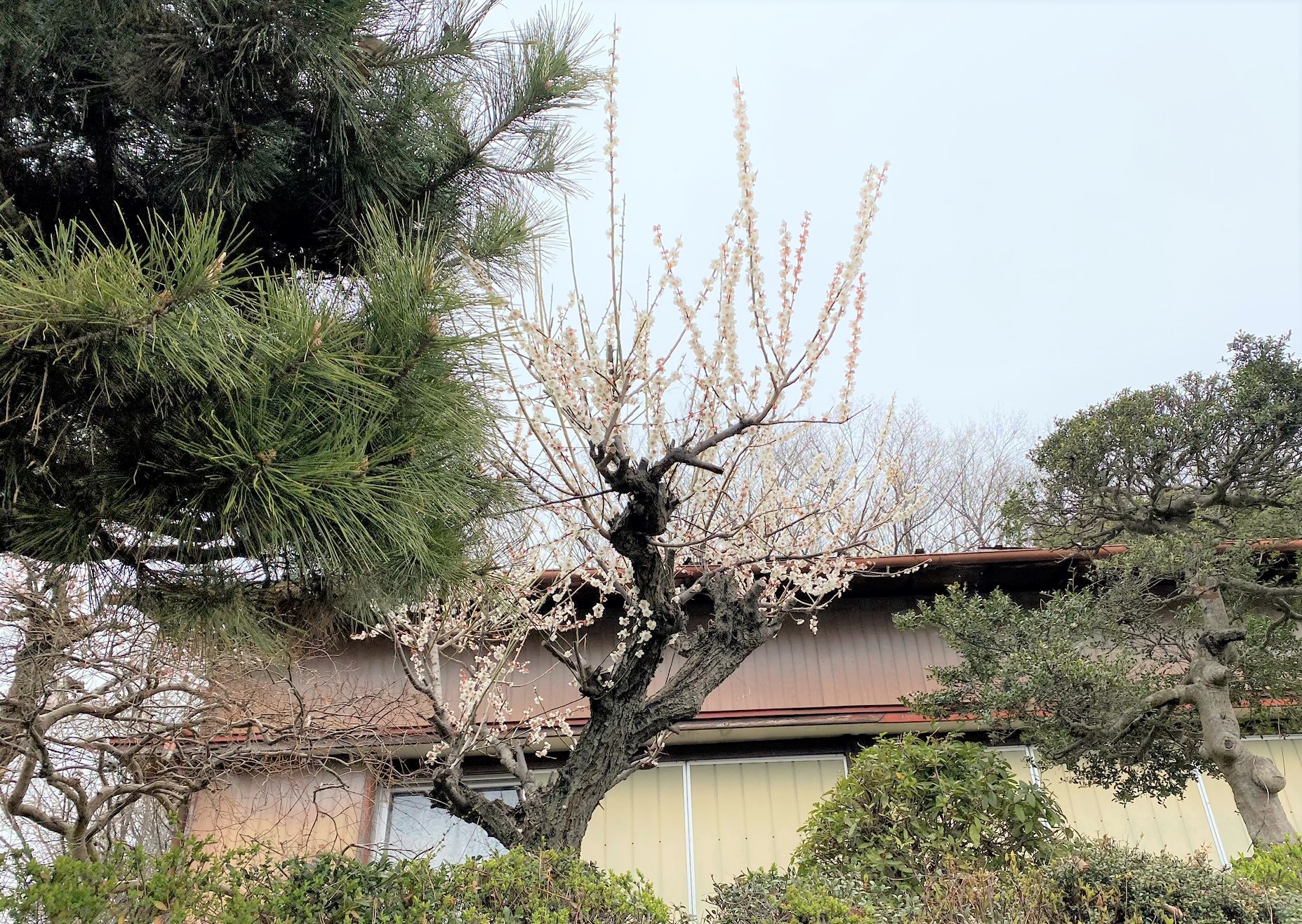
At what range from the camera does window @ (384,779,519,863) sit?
22.3 ft

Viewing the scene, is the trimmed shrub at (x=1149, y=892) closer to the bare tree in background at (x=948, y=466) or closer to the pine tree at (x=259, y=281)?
the pine tree at (x=259, y=281)

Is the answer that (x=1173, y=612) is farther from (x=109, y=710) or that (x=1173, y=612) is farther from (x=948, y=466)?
(x=948, y=466)

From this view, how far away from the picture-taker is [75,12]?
319 cm

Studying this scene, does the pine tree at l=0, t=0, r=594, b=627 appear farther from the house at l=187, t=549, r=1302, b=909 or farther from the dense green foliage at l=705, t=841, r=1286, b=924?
the house at l=187, t=549, r=1302, b=909

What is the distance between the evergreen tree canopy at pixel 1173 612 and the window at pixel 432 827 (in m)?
3.61

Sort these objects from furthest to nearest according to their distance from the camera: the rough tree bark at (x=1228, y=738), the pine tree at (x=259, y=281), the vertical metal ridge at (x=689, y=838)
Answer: the vertical metal ridge at (x=689, y=838) → the rough tree bark at (x=1228, y=738) → the pine tree at (x=259, y=281)

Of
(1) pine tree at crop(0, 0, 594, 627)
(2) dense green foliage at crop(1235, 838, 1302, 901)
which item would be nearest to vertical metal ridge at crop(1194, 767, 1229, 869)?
(2) dense green foliage at crop(1235, 838, 1302, 901)

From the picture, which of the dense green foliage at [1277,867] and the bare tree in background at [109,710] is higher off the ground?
the bare tree in background at [109,710]

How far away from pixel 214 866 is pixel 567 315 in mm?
2878

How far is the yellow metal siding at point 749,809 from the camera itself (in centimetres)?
671

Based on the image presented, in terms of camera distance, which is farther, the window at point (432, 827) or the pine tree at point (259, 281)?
the window at point (432, 827)

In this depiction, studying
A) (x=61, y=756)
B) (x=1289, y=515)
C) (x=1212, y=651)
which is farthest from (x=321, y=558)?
(x=1289, y=515)

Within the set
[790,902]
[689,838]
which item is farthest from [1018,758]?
[790,902]

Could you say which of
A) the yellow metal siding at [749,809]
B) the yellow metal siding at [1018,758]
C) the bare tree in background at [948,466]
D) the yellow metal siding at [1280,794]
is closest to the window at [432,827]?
the yellow metal siding at [749,809]
